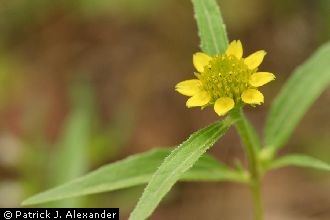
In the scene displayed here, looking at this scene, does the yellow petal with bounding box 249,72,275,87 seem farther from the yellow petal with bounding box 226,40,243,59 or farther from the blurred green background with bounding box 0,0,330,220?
the blurred green background with bounding box 0,0,330,220

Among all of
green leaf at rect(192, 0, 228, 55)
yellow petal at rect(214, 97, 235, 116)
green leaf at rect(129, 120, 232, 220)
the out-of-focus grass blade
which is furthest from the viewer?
the out-of-focus grass blade

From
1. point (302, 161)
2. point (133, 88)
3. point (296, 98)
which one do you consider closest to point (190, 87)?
point (302, 161)

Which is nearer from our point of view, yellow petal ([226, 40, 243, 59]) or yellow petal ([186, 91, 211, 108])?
yellow petal ([186, 91, 211, 108])

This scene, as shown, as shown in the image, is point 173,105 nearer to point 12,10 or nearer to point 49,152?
point 49,152

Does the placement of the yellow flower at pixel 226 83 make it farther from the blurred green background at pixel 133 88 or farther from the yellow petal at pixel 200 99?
the blurred green background at pixel 133 88

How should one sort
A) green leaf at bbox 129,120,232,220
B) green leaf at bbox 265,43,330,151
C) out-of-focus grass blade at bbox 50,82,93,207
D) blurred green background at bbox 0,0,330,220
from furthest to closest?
blurred green background at bbox 0,0,330,220 → out-of-focus grass blade at bbox 50,82,93,207 → green leaf at bbox 265,43,330,151 → green leaf at bbox 129,120,232,220

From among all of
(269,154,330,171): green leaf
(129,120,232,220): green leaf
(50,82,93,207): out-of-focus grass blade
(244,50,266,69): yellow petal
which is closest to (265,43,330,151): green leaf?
(269,154,330,171): green leaf

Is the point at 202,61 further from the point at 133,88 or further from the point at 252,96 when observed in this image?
the point at 133,88

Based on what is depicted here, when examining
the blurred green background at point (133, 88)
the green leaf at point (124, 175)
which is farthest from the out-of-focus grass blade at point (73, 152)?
the green leaf at point (124, 175)
